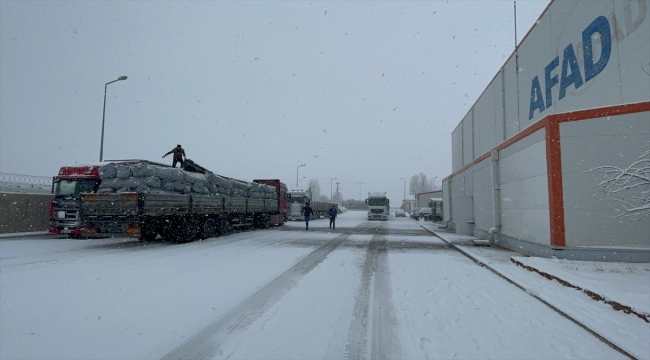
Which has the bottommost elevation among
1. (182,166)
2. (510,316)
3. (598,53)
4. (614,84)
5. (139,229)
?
(510,316)

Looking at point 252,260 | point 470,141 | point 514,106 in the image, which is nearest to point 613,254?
point 252,260

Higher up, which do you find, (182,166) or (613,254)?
(182,166)

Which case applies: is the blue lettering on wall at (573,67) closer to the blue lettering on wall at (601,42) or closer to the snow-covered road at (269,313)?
the blue lettering on wall at (601,42)

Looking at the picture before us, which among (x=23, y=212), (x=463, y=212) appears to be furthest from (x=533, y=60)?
(x=23, y=212)

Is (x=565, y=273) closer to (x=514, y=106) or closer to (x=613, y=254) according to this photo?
(x=613, y=254)

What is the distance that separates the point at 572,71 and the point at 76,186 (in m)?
18.9

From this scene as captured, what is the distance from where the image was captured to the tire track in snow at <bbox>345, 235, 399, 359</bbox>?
13.0ft

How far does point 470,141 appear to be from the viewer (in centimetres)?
2634

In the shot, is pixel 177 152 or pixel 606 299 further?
pixel 177 152

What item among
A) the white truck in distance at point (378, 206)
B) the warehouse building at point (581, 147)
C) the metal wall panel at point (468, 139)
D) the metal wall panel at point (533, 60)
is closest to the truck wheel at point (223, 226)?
the warehouse building at point (581, 147)

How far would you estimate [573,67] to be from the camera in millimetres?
12805

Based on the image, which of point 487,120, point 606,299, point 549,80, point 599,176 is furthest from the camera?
point 487,120

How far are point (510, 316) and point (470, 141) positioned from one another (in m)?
23.0

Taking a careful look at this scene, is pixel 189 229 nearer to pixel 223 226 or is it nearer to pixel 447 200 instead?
pixel 223 226
